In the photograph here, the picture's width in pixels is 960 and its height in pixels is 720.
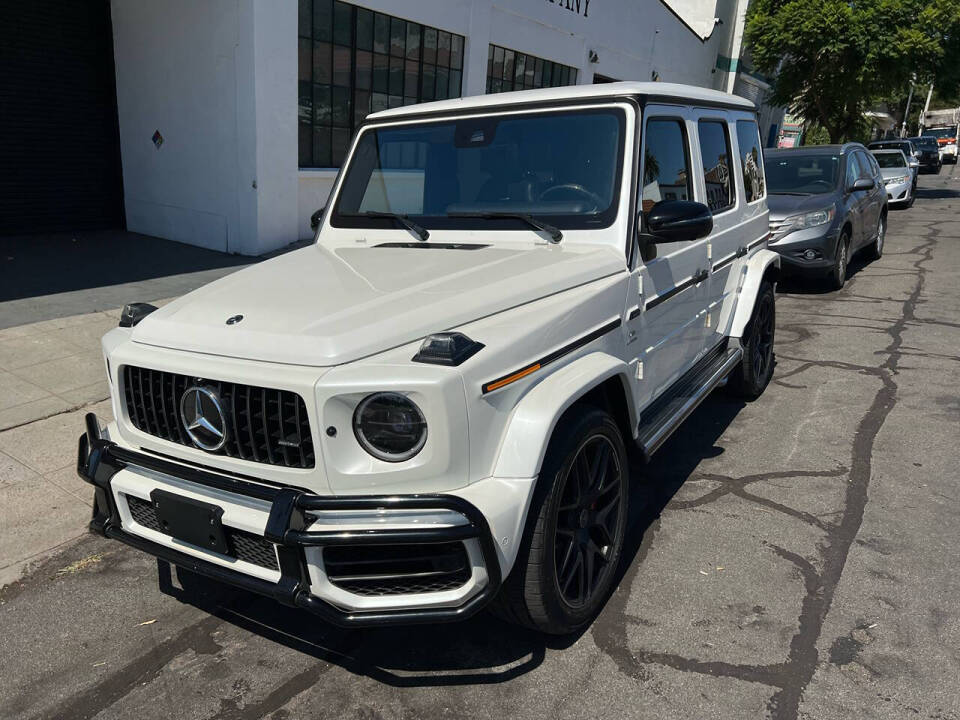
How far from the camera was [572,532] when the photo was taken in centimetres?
282

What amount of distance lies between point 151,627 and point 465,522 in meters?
1.61

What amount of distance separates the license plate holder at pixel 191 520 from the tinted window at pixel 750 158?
13.3 feet

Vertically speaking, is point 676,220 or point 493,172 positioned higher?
point 493,172

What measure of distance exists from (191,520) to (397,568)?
701 mm

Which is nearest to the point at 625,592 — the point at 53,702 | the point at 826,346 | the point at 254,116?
the point at 53,702

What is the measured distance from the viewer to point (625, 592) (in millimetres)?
3244

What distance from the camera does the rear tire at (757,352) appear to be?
17.4 feet

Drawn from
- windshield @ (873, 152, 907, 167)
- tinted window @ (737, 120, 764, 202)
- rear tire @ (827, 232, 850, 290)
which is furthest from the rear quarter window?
windshield @ (873, 152, 907, 167)

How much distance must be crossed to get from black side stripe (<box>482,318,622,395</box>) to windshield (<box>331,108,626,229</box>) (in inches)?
21.3

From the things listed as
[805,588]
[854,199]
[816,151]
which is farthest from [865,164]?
[805,588]

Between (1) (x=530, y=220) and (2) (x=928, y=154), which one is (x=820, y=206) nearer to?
(1) (x=530, y=220)

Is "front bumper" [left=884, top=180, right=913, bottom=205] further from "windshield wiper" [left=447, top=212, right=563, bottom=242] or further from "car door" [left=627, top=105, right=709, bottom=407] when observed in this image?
"windshield wiper" [left=447, top=212, right=563, bottom=242]

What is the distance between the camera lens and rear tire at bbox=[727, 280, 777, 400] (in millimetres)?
5305

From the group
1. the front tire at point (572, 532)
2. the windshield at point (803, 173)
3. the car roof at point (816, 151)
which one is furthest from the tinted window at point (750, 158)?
the car roof at point (816, 151)
